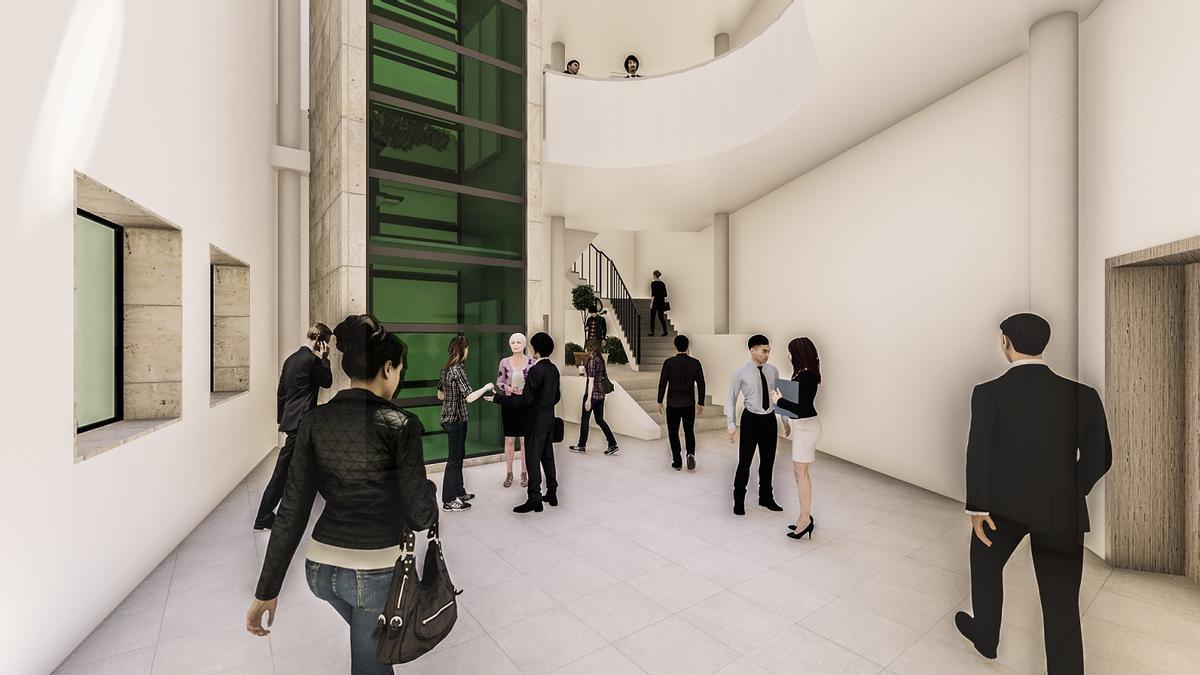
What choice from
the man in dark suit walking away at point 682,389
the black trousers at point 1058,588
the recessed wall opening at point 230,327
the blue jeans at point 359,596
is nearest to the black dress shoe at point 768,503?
the man in dark suit walking away at point 682,389

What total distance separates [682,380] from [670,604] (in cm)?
342

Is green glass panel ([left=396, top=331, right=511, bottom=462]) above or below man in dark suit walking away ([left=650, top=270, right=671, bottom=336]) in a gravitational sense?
below

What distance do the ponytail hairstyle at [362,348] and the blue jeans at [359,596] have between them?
2.11ft

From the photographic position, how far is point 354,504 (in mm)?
1657

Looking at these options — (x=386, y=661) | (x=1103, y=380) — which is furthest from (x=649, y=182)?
(x=386, y=661)

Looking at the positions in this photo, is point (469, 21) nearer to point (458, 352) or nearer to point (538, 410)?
point (458, 352)

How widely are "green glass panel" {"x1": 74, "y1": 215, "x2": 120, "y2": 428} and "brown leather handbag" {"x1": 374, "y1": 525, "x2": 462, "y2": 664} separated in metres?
3.18

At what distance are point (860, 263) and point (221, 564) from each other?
746 cm

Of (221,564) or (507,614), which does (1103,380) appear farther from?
(221,564)

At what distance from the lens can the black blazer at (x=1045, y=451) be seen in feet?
7.39

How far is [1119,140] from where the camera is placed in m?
3.65

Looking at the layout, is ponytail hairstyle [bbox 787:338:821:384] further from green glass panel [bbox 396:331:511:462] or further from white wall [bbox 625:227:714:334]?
white wall [bbox 625:227:714:334]

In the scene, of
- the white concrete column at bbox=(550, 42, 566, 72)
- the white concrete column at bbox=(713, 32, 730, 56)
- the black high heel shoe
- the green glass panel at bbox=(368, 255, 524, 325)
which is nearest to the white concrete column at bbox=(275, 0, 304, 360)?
the green glass panel at bbox=(368, 255, 524, 325)

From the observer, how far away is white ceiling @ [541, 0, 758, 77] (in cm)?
1123
